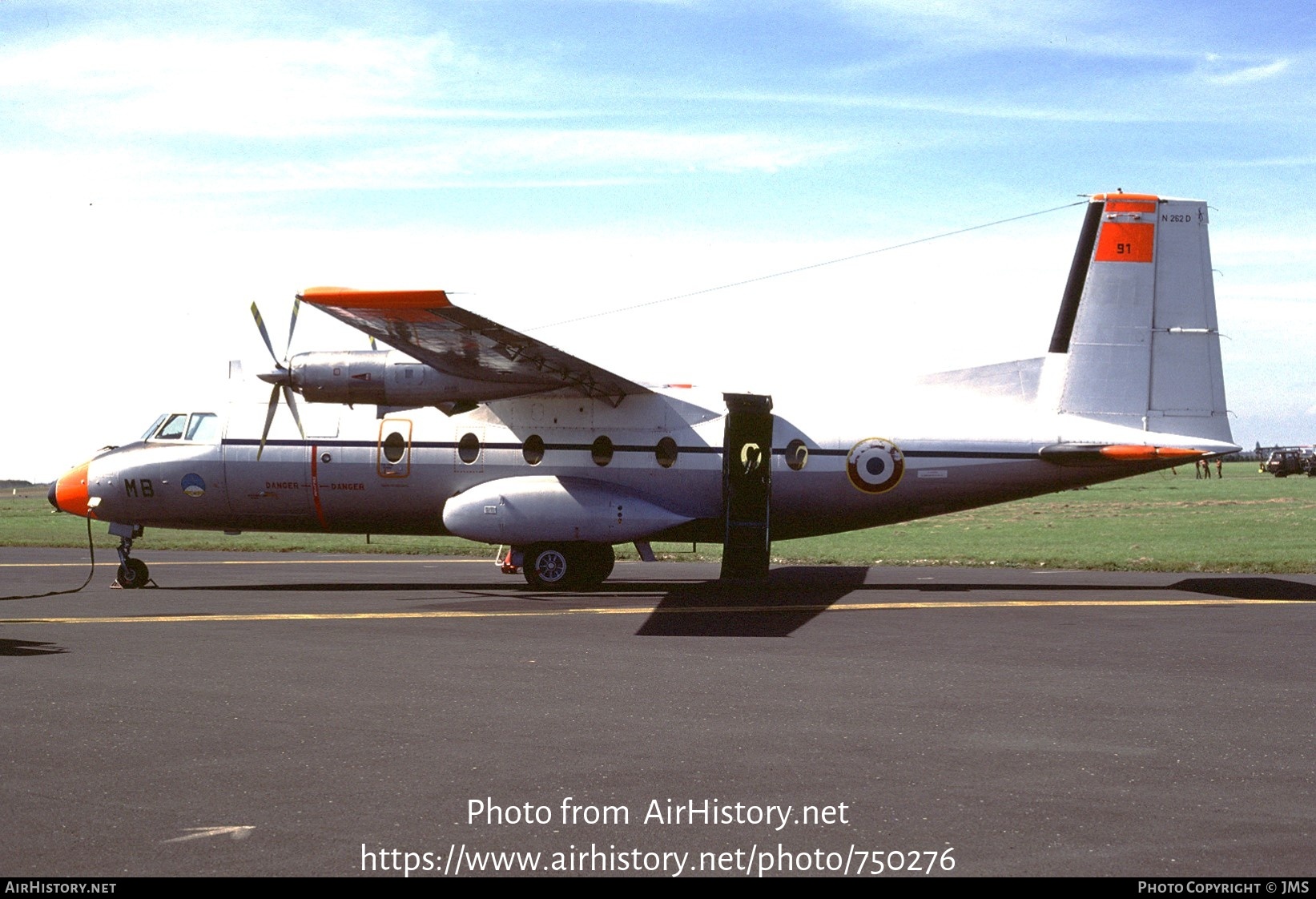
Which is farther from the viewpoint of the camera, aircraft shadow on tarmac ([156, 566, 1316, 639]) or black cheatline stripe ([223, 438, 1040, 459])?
black cheatline stripe ([223, 438, 1040, 459])

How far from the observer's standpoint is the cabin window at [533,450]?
2262cm

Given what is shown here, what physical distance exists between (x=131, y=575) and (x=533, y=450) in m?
8.16

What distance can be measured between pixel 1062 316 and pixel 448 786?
1791 centimetres

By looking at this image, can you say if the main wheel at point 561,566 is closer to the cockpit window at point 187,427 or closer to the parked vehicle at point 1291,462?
the cockpit window at point 187,427

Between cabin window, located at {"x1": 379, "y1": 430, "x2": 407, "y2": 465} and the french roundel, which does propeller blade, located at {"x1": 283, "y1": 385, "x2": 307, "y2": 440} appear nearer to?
cabin window, located at {"x1": 379, "y1": 430, "x2": 407, "y2": 465}

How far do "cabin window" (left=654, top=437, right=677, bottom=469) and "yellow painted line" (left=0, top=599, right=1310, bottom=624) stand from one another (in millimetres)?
3487

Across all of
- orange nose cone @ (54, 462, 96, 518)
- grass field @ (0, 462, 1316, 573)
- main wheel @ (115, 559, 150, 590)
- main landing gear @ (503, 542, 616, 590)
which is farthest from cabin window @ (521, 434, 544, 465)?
grass field @ (0, 462, 1316, 573)

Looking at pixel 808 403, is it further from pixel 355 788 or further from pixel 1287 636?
pixel 355 788

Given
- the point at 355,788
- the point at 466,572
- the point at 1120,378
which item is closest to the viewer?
the point at 355,788

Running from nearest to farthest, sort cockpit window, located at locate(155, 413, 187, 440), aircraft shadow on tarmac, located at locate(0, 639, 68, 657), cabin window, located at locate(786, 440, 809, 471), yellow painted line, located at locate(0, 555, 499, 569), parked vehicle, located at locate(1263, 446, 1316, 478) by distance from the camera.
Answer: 1. aircraft shadow on tarmac, located at locate(0, 639, 68, 657)
2. cabin window, located at locate(786, 440, 809, 471)
3. cockpit window, located at locate(155, 413, 187, 440)
4. yellow painted line, located at locate(0, 555, 499, 569)
5. parked vehicle, located at locate(1263, 446, 1316, 478)

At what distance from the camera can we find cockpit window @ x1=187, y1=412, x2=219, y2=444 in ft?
77.8

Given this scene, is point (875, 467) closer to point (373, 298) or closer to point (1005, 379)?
point (1005, 379)
